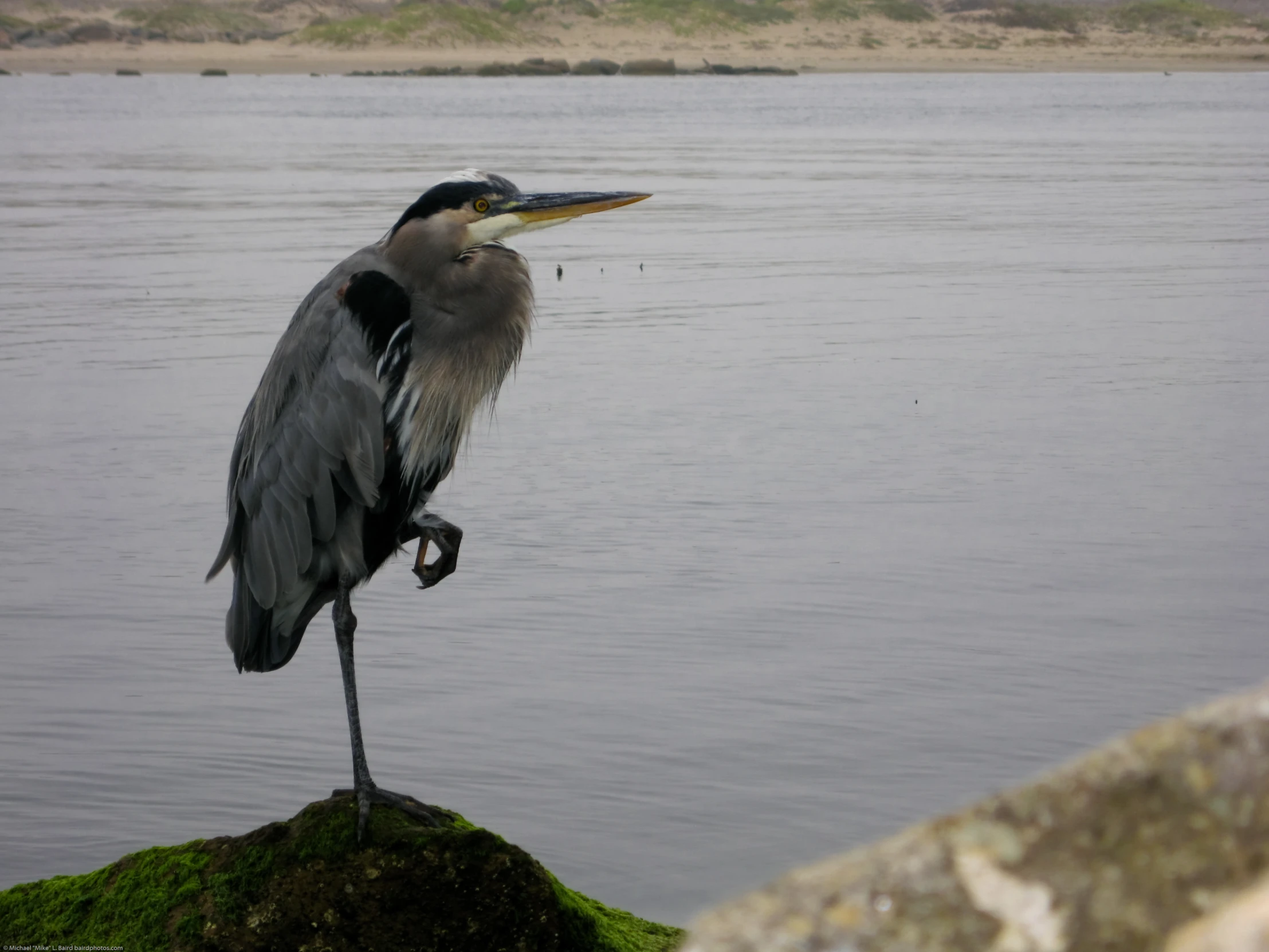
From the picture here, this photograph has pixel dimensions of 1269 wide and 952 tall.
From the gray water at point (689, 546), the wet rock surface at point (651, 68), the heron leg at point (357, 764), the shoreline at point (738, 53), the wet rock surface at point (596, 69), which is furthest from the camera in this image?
the shoreline at point (738, 53)

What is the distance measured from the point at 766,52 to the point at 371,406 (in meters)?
105

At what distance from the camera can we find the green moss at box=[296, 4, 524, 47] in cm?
10262

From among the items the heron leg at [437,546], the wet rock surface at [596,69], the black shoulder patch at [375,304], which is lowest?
the wet rock surface at [596,69]

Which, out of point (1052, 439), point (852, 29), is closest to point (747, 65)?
point (852, 29)

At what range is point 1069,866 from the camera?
1.32 m

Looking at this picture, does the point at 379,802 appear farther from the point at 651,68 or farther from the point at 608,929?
the point at 651,68

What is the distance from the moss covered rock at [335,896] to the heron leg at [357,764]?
5cm

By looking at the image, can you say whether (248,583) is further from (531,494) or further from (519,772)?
(531,494)

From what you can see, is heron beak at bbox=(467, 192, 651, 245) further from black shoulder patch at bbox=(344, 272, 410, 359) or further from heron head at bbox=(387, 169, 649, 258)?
black shoulder patch at bbox=(344, 272, 410, 359)

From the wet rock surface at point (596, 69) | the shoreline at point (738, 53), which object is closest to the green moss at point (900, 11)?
the shoreline at point (738, 53)

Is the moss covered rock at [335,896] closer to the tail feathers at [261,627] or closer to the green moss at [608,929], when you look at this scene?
the green moss at [608,929]

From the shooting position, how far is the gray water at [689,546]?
226 inches

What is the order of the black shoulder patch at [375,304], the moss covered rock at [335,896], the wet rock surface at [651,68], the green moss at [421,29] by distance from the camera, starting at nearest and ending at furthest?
the moss covered rock at [335,896], the black shoulder patch at [375,304], the wet rock surface at [651,68], the green moss at [421,29]

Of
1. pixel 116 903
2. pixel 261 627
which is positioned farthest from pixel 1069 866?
pixel 261 627
